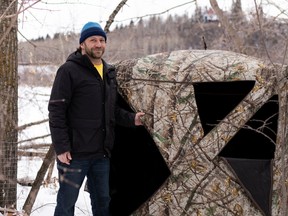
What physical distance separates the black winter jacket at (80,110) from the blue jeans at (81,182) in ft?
0.30

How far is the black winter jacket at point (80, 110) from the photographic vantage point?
343cm

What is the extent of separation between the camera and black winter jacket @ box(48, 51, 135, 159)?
343 centimetres

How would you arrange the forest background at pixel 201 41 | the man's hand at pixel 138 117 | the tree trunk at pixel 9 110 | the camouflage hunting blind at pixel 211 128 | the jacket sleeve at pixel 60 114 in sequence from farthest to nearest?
the forest background at pixel 201 41
the tree trunk at pixel 9 110
the man's hand at pixel 138 117
the camouflage hunting blind at pixel 211 128
the jacket sleeve at pixel 60 114

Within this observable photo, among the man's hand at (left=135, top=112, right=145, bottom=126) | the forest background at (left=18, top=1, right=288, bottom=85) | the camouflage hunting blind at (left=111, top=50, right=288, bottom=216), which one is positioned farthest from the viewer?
the forest background at (left=18, top=1, right=288, bottom=85)

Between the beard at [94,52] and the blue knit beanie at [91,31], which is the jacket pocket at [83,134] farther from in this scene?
the blue knit beanie at [91,31]

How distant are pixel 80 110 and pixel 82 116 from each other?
0.05m

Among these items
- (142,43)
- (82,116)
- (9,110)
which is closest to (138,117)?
(82,116)

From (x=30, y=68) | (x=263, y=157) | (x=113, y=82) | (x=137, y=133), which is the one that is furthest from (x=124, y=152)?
(x=30, y=68)

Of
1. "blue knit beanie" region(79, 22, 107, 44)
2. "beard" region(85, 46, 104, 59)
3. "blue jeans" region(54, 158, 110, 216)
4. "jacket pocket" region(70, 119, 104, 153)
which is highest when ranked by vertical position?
"blue knit beanie" region(79, 22, 107, 44)

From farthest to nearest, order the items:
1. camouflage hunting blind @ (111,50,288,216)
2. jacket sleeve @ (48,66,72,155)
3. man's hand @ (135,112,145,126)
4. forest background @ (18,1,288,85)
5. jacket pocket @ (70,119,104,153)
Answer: forest background @ (18,1,288,85) → man's hand @ (135,112,145,126) → camouflage hunting blind @ (111,50,288,216) → jacket pocket @ (70,119,104,153) → jacket sleeve @ (48,66,72,155)

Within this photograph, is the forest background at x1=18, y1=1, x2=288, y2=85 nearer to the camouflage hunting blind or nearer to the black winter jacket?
the camouflage hunting blind

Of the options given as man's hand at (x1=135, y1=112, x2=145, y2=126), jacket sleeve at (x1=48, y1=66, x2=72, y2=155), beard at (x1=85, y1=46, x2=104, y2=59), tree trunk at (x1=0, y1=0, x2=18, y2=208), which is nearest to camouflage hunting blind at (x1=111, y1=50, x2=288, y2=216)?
man's hand at (x1=135, y1=112, x2=145, y2=126)

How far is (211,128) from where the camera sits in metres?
3.83

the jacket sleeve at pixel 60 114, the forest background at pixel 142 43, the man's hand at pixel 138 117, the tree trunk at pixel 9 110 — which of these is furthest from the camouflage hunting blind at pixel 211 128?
the tree trunk at pixel 9 110
